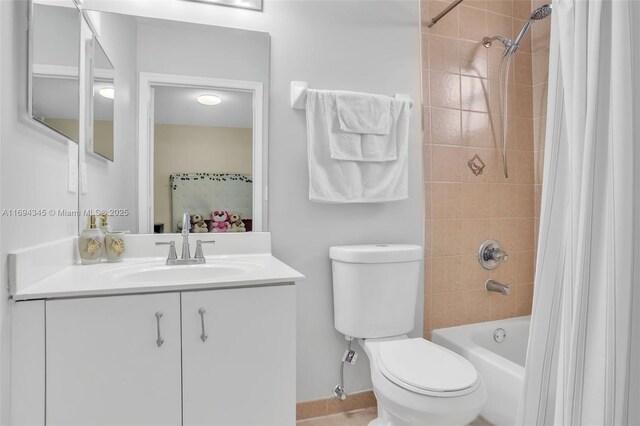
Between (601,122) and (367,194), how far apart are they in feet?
3.97

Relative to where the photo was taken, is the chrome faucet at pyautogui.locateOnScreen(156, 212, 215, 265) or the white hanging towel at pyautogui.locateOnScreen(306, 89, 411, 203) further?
the white hanging towel at pyautogui.locateOnScreen(306, 89, 411, 203)

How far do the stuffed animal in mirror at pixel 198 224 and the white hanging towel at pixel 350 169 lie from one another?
0.48 meters

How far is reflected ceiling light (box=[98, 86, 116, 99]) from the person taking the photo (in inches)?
60.0

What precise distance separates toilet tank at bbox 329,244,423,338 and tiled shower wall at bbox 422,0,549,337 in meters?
0.32

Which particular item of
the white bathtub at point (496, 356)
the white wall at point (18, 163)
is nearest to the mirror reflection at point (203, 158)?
the white wall at point (18, 163)

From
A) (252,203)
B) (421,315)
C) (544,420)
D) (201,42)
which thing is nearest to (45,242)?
(252,203)

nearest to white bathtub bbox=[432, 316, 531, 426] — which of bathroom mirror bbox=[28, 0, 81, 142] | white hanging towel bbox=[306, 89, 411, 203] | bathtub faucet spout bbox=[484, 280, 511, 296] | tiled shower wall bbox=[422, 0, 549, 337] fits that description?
tiled shower wall bbox=[422, 0, 549, 337]

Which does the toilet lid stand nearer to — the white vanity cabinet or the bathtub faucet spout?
the white vanity cabinet

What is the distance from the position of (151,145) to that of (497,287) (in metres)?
1.85

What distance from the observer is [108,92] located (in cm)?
153

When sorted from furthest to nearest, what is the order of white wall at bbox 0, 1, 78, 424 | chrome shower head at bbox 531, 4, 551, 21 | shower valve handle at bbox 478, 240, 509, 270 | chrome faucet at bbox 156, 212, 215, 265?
shower valve handle at bbox 478, 240, 509, 270 < chrome shower head at bbox 531, 4, 551, 21 < chrome faucet at bbox 156, 212, 215, 265 < white wall at bbox 0, 1, 78, 424

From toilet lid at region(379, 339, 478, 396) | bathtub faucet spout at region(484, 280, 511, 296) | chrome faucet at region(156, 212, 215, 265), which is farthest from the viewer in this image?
bathtub faucet spout at region(484, 280, 511, 296)

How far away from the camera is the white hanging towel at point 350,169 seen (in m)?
1.71

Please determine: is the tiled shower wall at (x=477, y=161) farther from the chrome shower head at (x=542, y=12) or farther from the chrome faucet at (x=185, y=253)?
the chrome faucet at (x=185, y=253)
